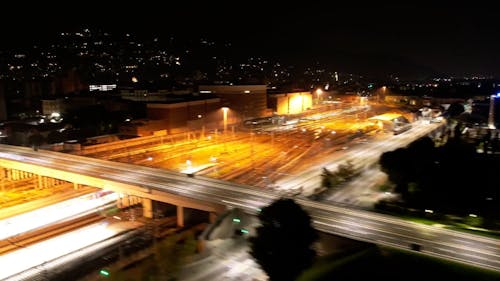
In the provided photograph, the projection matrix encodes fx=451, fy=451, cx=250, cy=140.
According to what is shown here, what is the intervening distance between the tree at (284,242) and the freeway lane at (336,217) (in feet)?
5.22

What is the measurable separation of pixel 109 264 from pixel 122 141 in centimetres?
1662

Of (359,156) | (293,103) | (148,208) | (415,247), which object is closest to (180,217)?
(148,208)

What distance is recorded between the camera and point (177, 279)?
13664 mm

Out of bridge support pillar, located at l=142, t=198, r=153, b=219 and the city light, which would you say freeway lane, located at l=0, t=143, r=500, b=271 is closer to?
bridge support pillar, located at l=142, t=198, r=153, b=219

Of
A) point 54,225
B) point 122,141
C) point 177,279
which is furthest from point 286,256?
point 122,141

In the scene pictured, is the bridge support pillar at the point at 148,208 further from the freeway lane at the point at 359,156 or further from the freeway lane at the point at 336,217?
the freeway lane at the point at 359,156

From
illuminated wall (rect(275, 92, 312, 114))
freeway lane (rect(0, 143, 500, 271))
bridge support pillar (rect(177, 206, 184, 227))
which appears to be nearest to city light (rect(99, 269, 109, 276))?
freeway lane (rect(0, 143, 500, 271))

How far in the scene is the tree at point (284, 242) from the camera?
12.7m

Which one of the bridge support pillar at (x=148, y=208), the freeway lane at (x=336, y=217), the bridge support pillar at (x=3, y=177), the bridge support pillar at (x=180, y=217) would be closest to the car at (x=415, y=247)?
the freeway lane at (x=336, y=217)

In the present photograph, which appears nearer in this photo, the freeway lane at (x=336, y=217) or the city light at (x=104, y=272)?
the freeway lane at (x=336, y=217)

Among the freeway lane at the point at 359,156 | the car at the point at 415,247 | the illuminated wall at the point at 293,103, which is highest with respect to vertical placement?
the illuminated wall at the point at 293,103

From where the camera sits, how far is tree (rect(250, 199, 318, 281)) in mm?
12711

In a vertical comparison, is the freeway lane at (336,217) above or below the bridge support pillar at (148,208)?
above

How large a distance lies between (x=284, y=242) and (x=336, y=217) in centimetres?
322
